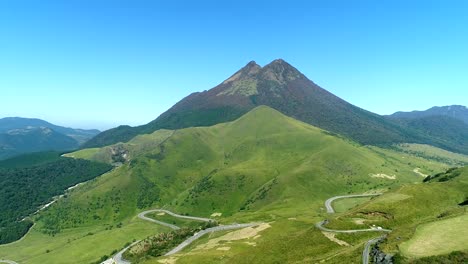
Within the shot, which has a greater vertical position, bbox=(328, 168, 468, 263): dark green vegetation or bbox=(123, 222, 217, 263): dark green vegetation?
bbox=(328, 168, 468, 263): dark green vegetation

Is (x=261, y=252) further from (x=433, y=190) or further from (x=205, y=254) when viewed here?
(x=433, y=190)

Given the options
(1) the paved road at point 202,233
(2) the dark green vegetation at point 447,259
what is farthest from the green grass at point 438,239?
(1) the paved road at point 202,233

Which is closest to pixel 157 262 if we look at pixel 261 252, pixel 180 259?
pixel 180 259

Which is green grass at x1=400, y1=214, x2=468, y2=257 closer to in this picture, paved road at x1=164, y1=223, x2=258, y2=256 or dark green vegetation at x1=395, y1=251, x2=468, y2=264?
dark green vegetation at x1=395, y1=251, x2=468, y2=264

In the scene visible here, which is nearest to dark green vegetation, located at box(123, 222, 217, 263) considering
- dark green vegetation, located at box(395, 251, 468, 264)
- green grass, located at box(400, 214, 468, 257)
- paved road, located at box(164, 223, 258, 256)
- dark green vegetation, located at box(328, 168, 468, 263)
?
paved road, located at box(164, 223, 258, 256)

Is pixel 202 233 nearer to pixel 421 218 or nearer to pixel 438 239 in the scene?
pixel 421 218

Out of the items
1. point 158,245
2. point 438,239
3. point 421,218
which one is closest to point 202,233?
point 158,245
